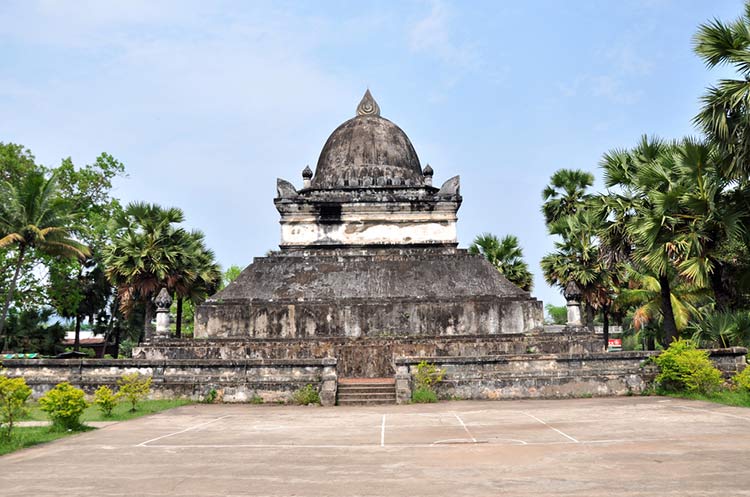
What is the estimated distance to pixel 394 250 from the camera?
24891 mm

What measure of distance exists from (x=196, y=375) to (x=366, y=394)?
15.3 ft

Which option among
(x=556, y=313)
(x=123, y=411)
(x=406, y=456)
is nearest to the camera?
(x=406, y=456)

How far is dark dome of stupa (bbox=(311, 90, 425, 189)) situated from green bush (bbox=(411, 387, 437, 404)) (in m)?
12.9

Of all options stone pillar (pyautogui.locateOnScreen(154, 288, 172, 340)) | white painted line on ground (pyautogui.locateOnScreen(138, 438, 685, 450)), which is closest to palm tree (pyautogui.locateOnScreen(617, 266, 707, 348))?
white painted line on ground (pyautogui.locateOnScreen(138, 438, 685, 450))

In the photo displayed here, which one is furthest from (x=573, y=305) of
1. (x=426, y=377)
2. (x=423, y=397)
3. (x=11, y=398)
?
(x=11, y=398)

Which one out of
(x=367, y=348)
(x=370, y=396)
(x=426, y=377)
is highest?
(x=367, y=348)

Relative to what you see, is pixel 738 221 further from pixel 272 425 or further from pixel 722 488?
pixel 272 425

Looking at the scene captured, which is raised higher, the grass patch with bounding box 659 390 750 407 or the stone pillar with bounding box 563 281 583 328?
the stone pillar with bounding box 563 281 583 328

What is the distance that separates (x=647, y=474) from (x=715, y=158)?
9.75 meters

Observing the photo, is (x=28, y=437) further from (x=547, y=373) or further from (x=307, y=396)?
(x=547, y=373)

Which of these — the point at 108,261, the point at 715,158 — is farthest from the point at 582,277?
the point at 108,261

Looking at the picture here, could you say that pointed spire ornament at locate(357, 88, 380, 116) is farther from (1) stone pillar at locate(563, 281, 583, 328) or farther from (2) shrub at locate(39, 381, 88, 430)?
(2) shrub at locate(39, 381, 88, 430)

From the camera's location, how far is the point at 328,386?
15312 millimetres

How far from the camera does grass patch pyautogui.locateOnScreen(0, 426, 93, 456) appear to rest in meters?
9.08
